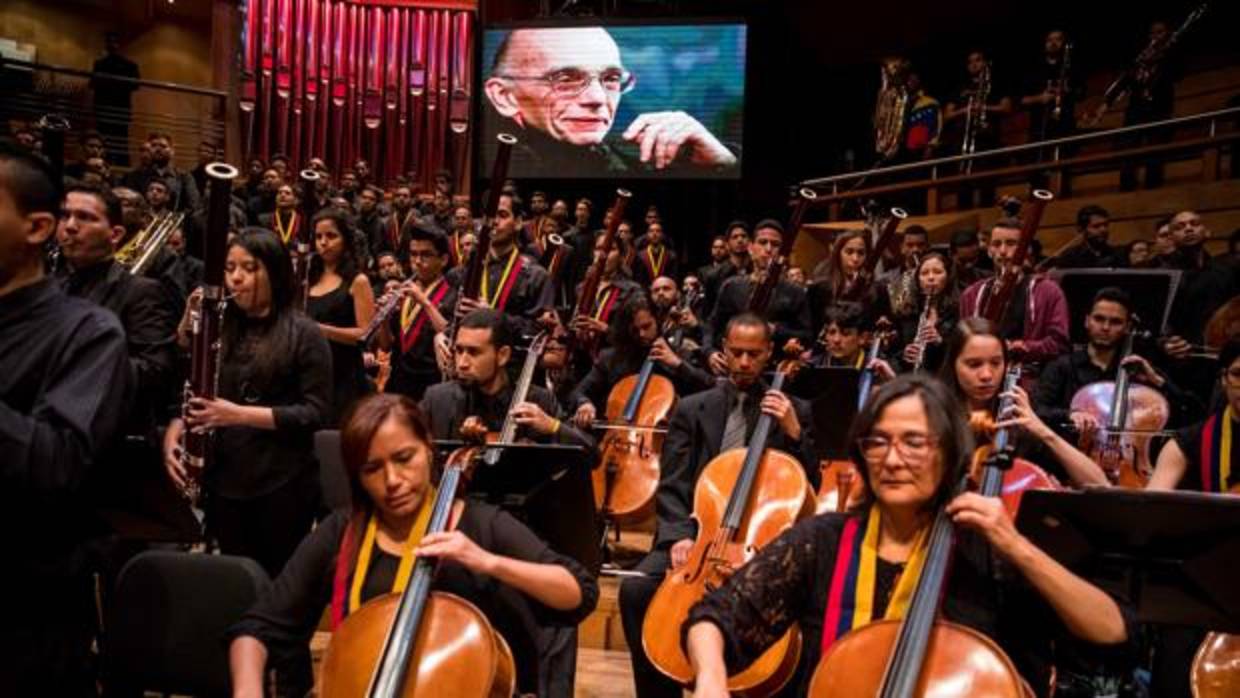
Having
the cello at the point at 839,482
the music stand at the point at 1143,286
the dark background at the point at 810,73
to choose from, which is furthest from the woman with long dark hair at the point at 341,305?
the dark background at the point at 810,73

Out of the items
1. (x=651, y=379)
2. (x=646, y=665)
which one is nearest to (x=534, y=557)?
(x=646, y=665)

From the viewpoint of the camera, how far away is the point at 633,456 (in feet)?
15.8

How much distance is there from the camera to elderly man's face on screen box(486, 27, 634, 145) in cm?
1243

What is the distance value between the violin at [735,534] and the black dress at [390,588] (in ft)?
1.92

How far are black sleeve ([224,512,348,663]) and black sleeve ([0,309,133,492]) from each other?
0.50m

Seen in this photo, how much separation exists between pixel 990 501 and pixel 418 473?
1.07m

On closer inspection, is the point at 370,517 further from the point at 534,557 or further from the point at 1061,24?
the point at 1061,24

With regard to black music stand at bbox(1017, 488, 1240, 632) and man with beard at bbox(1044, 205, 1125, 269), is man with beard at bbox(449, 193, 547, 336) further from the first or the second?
black music stand at bbox(1017, 488, 1240, 632)

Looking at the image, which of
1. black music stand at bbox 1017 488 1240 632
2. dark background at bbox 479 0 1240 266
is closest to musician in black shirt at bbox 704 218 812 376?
black music stand at bbox 1017 488 1240 632

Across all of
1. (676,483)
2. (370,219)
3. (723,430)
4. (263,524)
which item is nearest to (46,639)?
(263,524)

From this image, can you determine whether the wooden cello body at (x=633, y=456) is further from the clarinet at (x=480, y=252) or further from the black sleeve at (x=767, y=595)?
the black sleeve at (x=767, y=595)

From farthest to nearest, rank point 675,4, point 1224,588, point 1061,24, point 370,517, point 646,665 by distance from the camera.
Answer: point 675,4
point 1061,24
point 646,665
point 370,517
point 1224,588

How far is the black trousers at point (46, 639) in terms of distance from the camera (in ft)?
5.99

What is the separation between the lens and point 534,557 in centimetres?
226
